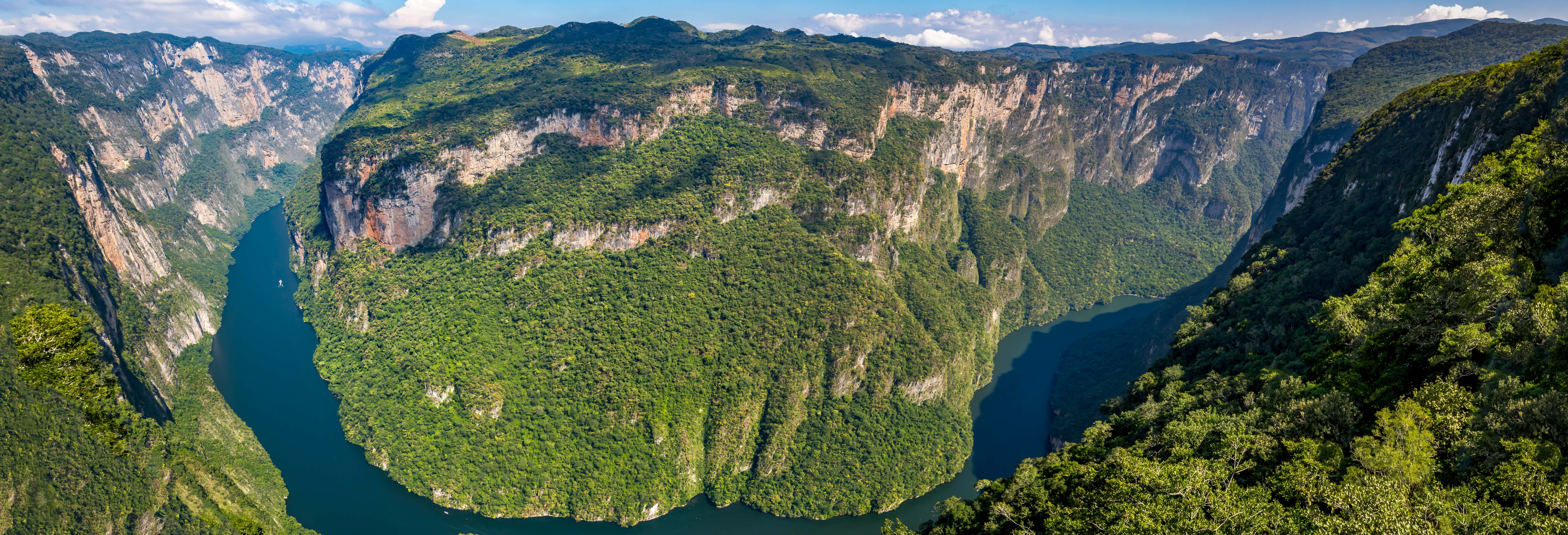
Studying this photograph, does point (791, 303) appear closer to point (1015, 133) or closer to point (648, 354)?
point (648, 354)

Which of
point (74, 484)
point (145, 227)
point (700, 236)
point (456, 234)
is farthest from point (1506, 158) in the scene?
point (145, 227)

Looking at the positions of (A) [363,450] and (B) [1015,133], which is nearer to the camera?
(A) [363,450]

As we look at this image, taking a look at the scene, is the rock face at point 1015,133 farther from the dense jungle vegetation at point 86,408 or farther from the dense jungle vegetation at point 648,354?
the dense jungle vegetation at point 86,408

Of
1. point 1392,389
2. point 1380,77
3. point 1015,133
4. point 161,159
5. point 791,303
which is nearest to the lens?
point 1392,389

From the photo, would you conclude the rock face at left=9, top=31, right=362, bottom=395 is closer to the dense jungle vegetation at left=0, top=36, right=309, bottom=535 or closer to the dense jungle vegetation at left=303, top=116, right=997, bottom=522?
the dense jungle vegetation at left=0, top=36, right=309, bottom=535

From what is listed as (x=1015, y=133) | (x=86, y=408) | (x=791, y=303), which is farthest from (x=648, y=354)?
(x=1015, y=133)

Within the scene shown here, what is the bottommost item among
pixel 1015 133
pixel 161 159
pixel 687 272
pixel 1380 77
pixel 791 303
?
pixel 791 303

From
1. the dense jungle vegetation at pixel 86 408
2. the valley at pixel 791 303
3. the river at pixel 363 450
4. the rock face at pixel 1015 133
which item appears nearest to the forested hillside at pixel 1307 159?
the valley at pixel 791 303
